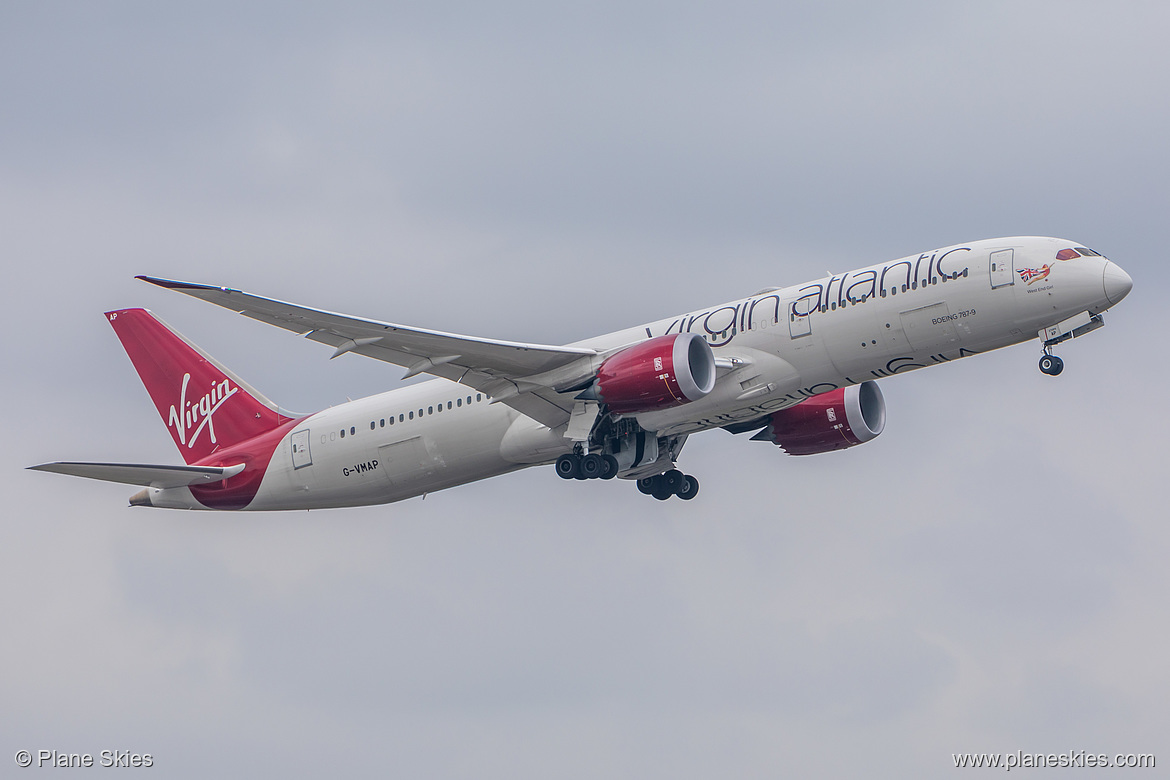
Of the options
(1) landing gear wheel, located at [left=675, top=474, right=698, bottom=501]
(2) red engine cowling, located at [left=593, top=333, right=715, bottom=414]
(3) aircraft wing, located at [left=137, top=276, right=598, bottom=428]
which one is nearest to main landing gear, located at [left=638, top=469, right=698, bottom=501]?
(1) landing gear wheel, located at [left=675, top=474, right=698, bottom=501]

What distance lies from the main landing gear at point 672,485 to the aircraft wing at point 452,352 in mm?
6585

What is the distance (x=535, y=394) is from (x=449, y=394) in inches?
142

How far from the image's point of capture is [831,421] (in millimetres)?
46781

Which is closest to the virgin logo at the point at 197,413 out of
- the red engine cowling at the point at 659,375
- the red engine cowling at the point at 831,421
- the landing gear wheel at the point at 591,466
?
the landing gear wheel at the point at 591,466

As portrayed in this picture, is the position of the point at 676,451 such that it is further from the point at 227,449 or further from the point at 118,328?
the point at 118,328

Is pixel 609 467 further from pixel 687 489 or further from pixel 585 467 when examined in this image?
pixel 687 489

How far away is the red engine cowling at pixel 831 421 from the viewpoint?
153 ft

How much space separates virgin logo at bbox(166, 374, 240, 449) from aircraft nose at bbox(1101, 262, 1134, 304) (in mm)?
27966

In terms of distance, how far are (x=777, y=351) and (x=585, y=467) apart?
6581 mm

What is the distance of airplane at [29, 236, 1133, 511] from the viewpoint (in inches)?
1519

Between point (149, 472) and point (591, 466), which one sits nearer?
point (591, 466)

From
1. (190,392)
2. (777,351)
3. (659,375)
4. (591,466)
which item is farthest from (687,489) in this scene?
(190,392)

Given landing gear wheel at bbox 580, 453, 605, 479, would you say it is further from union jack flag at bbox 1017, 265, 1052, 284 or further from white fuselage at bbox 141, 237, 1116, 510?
union jack flag at bbox 1017, 265, 1052, 284

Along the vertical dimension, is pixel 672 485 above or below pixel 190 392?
below
